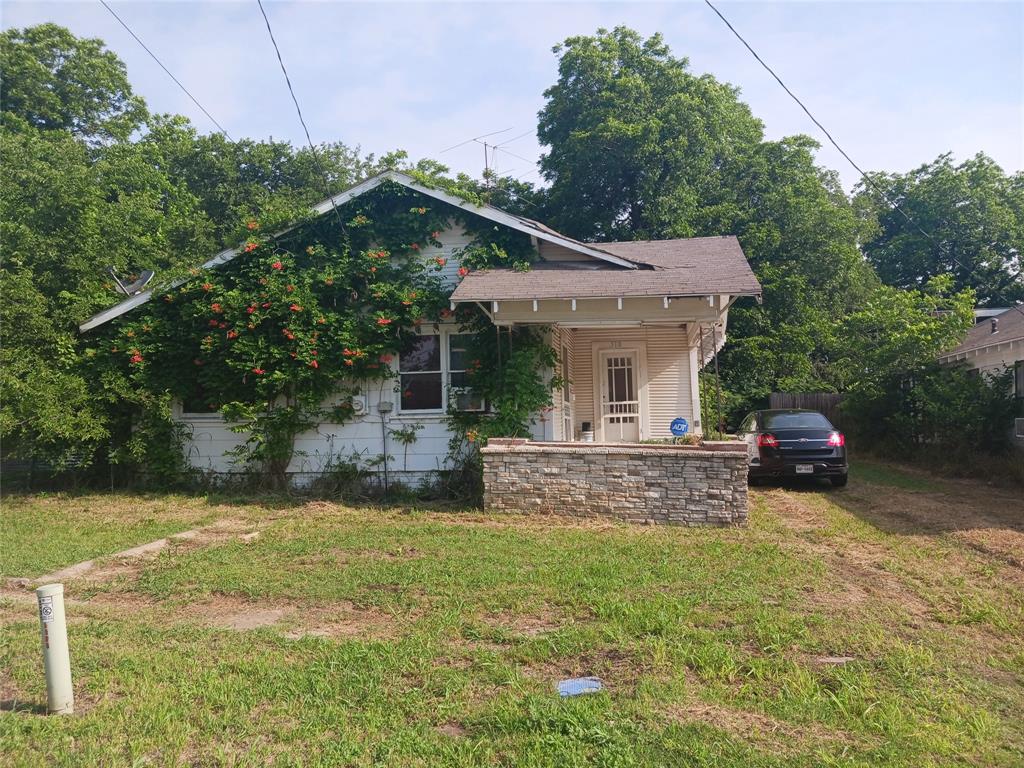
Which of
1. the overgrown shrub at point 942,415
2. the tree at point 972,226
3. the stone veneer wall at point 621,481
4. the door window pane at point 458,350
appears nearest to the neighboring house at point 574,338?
the door window pane at point 458,350

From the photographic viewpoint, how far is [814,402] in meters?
23.7

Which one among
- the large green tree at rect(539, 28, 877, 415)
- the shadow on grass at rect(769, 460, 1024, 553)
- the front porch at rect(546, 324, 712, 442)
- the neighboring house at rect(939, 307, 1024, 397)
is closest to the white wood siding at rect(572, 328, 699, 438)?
the front porch at rect(546, 324, 712, 442)

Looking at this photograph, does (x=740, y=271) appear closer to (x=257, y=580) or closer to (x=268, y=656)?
(x=257, y=580)

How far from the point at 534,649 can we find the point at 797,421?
31.1 ft

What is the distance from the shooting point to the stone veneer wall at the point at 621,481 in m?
8.82

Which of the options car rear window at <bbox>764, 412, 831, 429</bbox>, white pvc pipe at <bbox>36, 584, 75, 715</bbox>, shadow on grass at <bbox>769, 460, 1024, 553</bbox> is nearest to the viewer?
white pvc pipe at <bbox>36, 584, 75, 715</bbox>

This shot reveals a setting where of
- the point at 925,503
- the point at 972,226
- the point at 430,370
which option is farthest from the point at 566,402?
the point at 972,226

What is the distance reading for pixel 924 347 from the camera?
1727 centimetres

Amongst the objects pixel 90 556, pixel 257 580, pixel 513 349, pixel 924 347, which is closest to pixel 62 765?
pixel 257 580

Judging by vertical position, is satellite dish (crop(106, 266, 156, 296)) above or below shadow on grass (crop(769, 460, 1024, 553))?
above

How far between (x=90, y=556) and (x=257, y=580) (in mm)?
2650

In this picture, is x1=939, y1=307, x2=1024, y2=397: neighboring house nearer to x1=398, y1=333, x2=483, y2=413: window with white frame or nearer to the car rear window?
the car rear window

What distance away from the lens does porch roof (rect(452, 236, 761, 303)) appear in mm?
10281

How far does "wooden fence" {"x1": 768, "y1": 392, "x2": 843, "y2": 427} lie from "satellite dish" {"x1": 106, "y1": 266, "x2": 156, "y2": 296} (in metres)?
19.6
